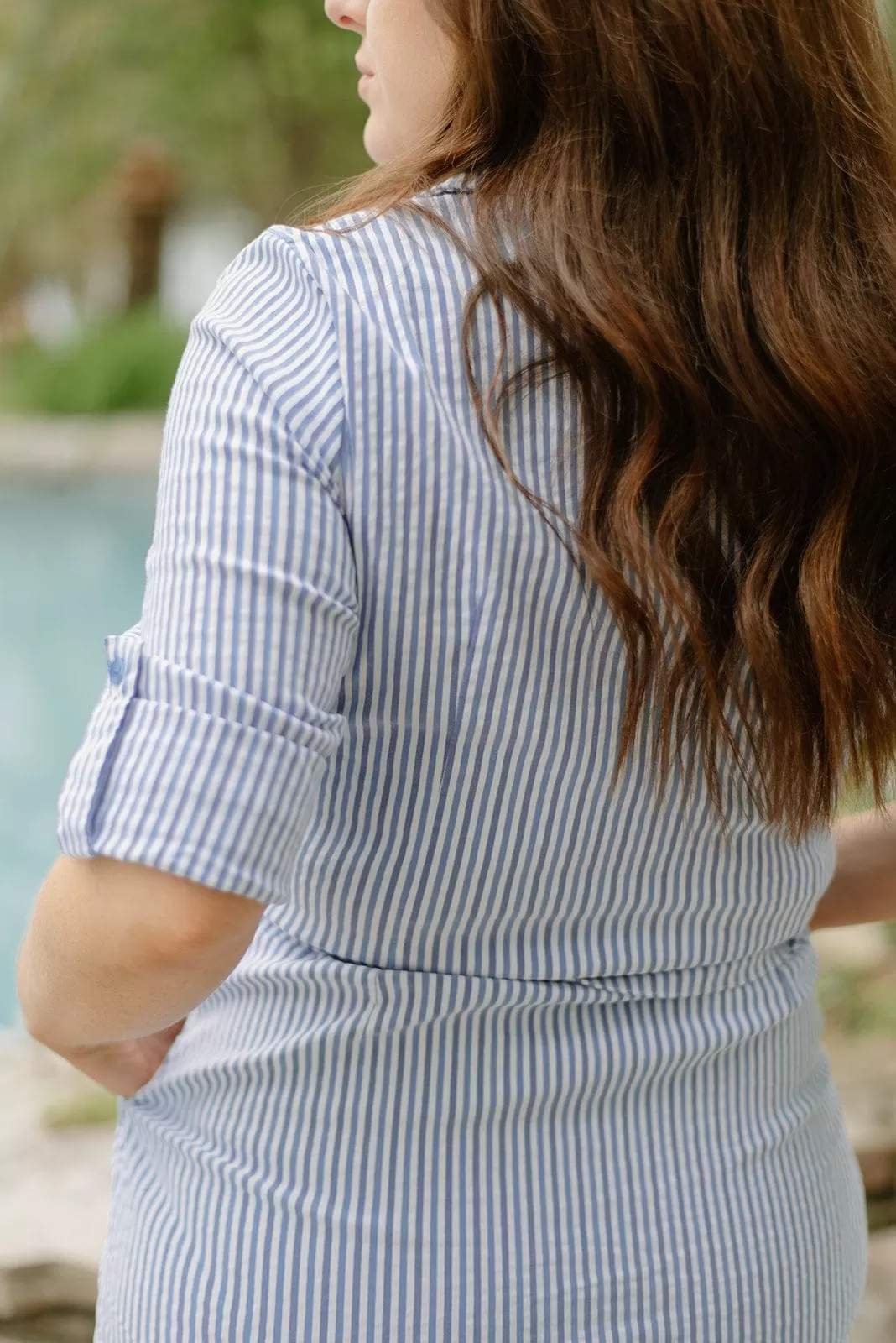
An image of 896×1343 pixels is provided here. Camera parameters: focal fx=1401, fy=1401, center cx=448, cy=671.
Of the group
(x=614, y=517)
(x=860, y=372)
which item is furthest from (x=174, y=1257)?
(x=860, y=372)

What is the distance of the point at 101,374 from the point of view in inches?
343

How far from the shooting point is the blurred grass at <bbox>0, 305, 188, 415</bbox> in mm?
8711

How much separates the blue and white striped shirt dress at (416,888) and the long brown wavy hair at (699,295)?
0.02 metres

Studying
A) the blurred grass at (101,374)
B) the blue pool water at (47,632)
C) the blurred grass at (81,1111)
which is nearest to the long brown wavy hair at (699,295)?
the blurred grass at (81,1111)

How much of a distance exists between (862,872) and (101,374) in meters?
8.48

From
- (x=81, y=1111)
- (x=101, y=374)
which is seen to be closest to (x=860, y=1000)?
(x=81, y=1111)

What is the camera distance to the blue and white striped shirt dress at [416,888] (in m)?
0.48

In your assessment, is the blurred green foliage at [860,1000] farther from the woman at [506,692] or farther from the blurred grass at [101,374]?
the blurred grass at [101,374]

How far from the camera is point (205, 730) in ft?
1.56

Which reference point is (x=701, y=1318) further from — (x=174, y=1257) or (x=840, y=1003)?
(x=840, y=1003)

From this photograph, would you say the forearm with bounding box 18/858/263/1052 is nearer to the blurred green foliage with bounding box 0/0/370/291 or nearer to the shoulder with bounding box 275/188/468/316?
the shoulder with bounding box 275/188/468/316

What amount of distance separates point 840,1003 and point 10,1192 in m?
1.31

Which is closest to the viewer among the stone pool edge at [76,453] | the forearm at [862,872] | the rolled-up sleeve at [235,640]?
the rolled-up sleeve at [235,640]

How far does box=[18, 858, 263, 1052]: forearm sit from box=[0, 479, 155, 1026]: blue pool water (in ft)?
11.2
